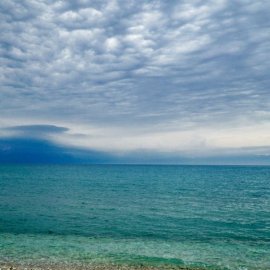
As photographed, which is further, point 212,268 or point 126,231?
point 126,231

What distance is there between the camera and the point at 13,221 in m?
37.5

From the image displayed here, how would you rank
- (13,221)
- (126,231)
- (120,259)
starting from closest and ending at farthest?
(120,259) < (126,231) < (13,221)

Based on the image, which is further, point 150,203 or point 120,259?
point 150,203

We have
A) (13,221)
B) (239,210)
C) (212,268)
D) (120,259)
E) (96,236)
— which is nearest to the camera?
(212,268)

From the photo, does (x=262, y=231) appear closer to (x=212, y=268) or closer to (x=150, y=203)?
(x=212, y=268)

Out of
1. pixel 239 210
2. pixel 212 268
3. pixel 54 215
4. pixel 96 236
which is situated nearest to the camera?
pixel 212 268

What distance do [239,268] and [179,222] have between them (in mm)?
16865

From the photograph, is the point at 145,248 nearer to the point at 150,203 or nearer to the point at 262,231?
the point at 262,231

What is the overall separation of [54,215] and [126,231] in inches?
533

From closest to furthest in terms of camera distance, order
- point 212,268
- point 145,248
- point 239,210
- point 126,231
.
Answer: point 212,268
point 145,248
point 126,231
point 239,210

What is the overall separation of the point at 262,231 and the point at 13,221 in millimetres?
28976

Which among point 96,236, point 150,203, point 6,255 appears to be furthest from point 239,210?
point 6,255

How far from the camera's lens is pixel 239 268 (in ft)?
69.2

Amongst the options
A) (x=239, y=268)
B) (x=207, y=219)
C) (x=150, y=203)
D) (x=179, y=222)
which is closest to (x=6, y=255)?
(x=239, y=268)
